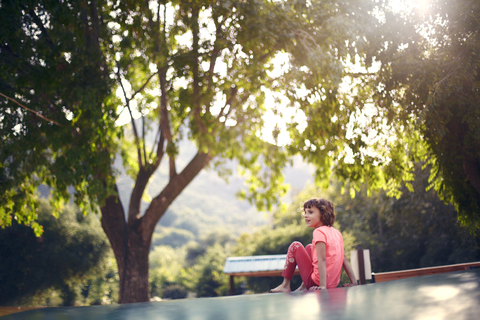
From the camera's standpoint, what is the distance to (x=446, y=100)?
5.23 metres

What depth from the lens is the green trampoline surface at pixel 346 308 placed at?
1142mm

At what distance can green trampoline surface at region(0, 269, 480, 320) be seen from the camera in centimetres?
114

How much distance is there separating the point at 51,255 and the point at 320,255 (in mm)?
14355

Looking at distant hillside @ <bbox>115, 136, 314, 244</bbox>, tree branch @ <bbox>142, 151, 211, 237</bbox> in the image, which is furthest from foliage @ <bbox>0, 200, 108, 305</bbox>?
distant hillside @ <bbox>115, 136, 314, 244</bbox>

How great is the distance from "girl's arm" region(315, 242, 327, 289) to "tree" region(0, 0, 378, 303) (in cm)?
333

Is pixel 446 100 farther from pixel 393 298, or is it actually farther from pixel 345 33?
pixel 393 298

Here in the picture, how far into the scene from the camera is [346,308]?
128 cm

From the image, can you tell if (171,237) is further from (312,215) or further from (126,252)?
(312,215)

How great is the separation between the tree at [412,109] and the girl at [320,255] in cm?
223

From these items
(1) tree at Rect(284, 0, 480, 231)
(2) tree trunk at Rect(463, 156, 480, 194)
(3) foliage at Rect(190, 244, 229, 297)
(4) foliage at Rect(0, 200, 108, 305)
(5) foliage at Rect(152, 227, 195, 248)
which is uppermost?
(1) tree at Rect(284, 0, 480, 231)

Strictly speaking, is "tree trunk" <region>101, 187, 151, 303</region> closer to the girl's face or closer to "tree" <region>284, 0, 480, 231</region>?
"tree" <region>284, 0, 480, 231</region>

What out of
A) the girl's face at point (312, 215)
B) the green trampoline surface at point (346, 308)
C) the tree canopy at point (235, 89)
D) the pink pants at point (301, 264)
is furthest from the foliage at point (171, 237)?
the green trampoline surface at point (346, 308)

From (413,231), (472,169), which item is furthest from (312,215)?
(413,231)

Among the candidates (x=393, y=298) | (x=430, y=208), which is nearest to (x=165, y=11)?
(x=393, y=298)
